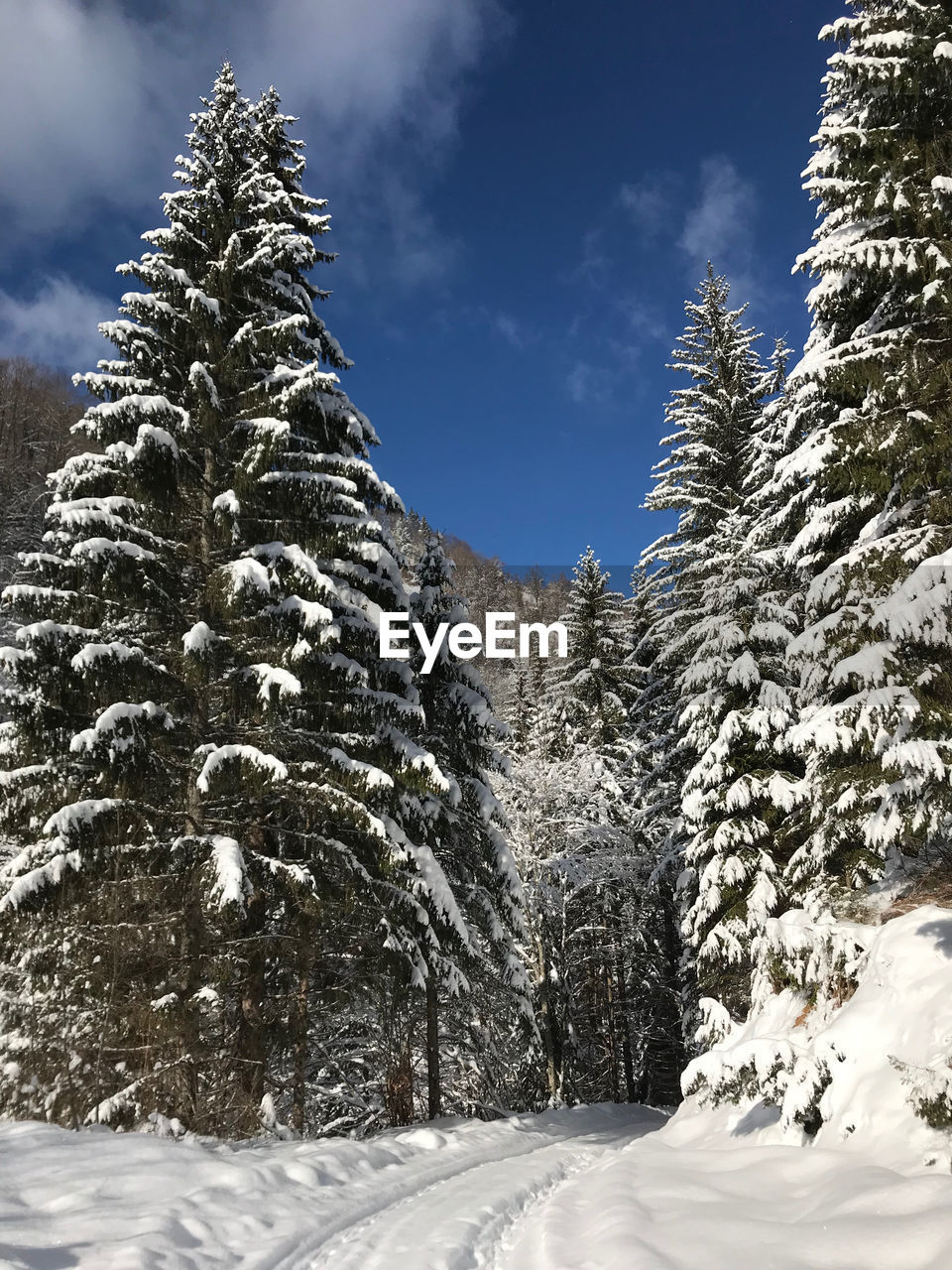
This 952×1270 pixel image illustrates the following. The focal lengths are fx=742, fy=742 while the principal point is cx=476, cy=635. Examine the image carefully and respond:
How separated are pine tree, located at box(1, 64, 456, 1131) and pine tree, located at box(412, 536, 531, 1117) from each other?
1884mm

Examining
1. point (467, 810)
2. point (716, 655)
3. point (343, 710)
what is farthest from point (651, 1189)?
point (716, 655)

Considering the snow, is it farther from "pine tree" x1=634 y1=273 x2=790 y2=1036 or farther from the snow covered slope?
"pine tree" x1=634 y1=273 x2=790 y2=1036

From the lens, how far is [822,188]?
10.1m

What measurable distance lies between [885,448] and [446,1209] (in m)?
9.75

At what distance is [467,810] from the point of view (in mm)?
15406

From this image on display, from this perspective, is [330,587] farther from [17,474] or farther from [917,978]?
[17,474]

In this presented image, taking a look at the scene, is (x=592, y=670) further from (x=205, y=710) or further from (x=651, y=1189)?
(x=651, y=1189)

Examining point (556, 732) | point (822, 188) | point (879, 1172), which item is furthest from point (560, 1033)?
point (822, 188)

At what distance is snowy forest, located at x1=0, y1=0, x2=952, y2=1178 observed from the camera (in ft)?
29.5

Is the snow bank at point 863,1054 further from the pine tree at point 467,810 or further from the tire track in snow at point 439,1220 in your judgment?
the pine tree at point 467,810

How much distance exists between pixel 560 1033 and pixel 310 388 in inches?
828

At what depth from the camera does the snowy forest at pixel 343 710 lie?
8.98 meters

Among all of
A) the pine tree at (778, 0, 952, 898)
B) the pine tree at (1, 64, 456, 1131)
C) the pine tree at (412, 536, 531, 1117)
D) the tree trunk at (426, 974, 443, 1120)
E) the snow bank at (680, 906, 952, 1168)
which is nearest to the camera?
the snow bank at (680, 906, 952, 1168)

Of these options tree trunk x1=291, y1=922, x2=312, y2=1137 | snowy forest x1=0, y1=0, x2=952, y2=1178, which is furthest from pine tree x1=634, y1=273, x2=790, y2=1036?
tree trunk x1=291, y1=922, x2=312, y2=1137
